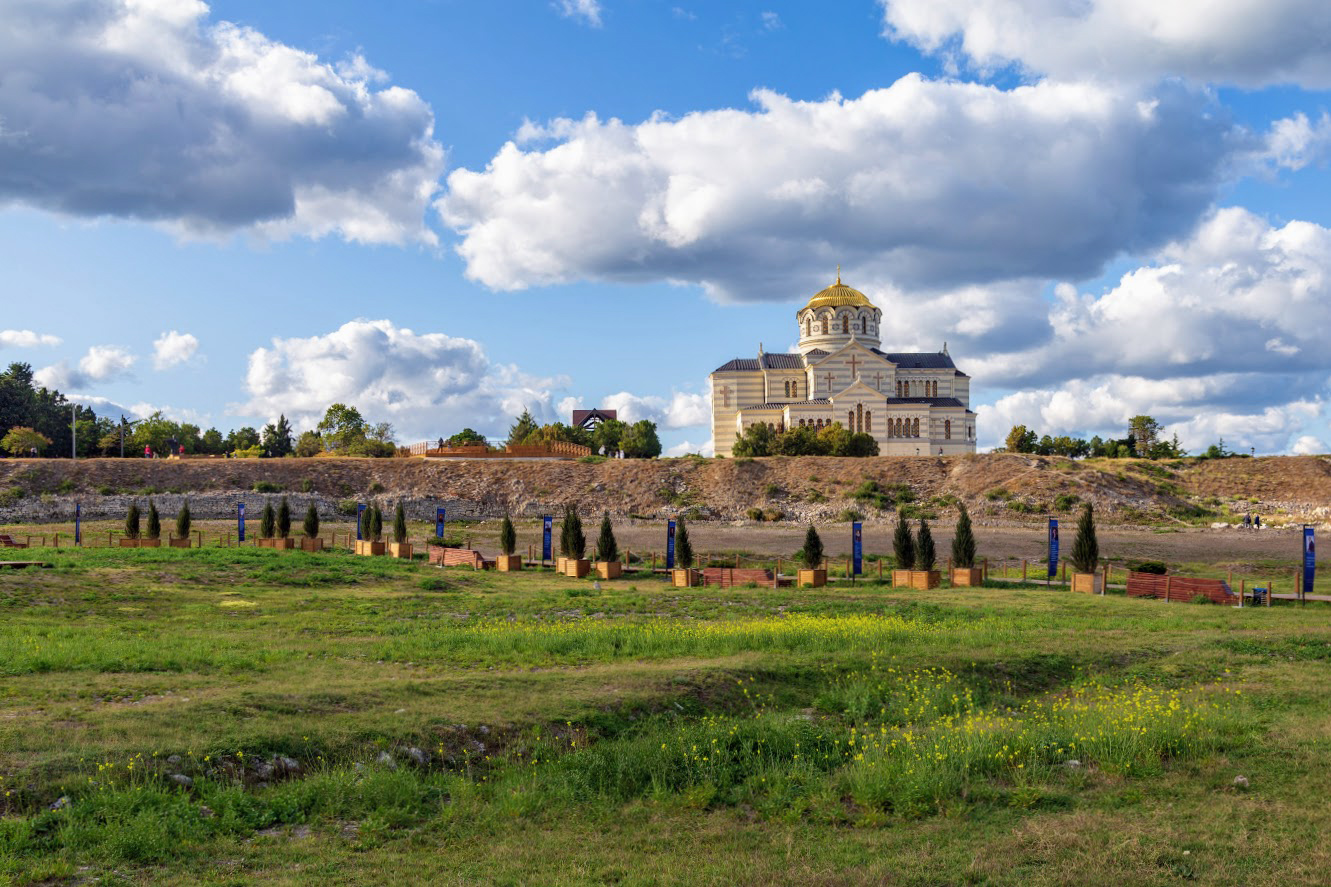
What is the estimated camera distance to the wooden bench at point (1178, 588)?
2705cm

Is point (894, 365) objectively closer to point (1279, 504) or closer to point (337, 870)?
point (1279, 504)

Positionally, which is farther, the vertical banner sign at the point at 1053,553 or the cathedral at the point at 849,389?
the cathedral at the point at 849,389

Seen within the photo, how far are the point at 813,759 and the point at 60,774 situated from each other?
26.5ft

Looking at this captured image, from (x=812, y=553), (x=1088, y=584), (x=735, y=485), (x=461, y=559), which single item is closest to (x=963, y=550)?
(x=1088, y=584)

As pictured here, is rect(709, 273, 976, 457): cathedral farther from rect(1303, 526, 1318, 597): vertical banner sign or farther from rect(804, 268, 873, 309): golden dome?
rect(1303, 526, 1318, 597): vertical banner sign

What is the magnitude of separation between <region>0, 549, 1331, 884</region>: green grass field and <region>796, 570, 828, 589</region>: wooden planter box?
11.8 m

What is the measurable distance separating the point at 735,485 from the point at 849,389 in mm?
25693

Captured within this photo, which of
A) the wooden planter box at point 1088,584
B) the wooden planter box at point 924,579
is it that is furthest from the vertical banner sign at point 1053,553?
the wooden planter box at point 924,579

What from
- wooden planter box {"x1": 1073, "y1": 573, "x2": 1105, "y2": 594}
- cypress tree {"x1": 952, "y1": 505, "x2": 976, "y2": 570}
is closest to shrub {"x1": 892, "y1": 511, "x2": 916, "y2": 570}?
cypress tree {"x1": 952, "y1": 505, "x2": 976, "y2": 570}

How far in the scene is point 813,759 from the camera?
1166 centimetres

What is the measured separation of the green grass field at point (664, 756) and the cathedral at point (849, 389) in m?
79.1

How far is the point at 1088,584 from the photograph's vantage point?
29156 millimetres

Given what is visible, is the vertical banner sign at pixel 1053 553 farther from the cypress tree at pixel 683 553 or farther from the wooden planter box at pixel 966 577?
the cypress tree at pixel 683 553

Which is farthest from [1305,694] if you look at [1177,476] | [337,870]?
[1177,476]
